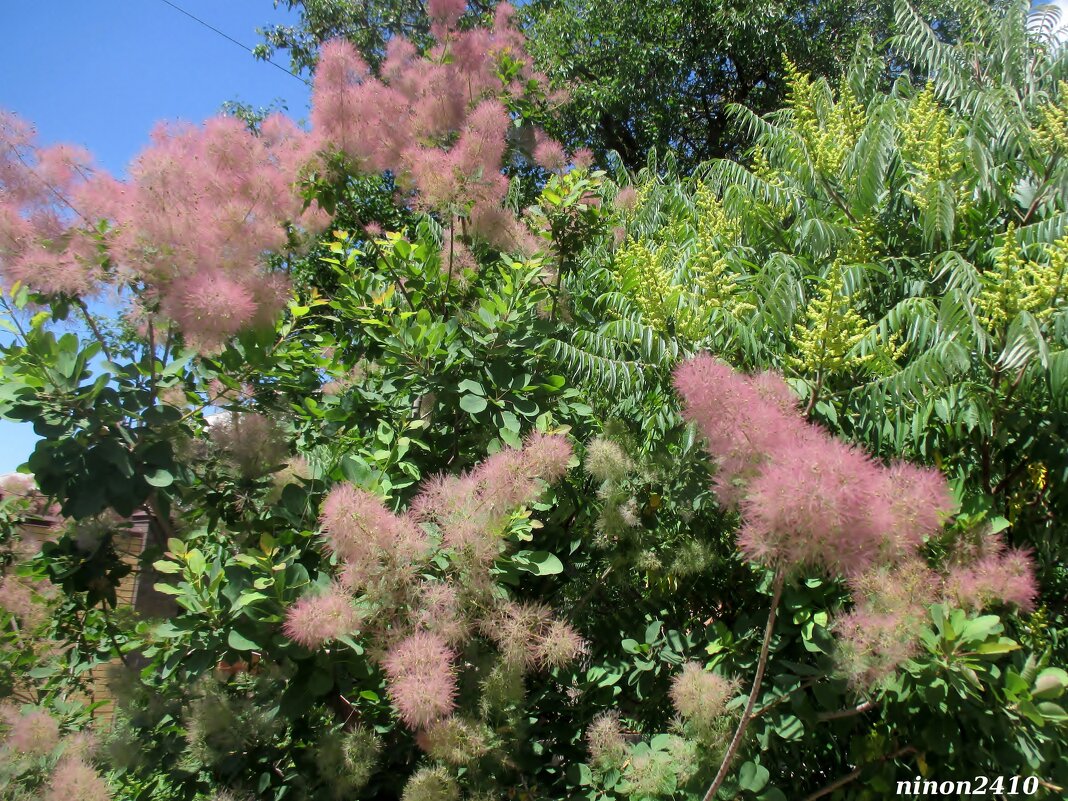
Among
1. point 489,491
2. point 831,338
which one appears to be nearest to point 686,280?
point 831,338

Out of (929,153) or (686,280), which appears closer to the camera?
(929,153)

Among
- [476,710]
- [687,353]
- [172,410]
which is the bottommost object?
[476,710]

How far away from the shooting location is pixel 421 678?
6.53 ft

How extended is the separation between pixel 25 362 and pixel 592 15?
860 centimetres

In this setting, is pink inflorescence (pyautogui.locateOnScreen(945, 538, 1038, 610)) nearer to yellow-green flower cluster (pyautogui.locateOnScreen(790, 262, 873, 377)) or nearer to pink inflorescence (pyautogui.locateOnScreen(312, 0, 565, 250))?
yellow-green flower cluster (pyautogui.locateOnScreen(790, 262, 873, 377))

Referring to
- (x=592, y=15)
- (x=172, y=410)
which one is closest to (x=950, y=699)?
(x=172, y=410)

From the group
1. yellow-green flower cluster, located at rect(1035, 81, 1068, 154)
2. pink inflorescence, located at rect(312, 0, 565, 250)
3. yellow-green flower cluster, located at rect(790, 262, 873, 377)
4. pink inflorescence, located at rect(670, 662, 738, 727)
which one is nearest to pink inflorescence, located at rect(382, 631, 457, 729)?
pink inflorescence, located at rect(670, 662, 738, 727)

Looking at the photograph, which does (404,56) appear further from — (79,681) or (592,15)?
(592,15)

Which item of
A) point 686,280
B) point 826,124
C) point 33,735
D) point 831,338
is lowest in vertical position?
point 33,735

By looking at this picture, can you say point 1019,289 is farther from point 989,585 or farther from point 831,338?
point 989,585

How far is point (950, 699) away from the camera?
218 cm

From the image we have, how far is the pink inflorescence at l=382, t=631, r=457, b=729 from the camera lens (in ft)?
6.49

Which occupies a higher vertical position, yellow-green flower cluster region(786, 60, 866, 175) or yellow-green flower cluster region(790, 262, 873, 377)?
yellow-green flower cluster region(786, 60, 866, 175)

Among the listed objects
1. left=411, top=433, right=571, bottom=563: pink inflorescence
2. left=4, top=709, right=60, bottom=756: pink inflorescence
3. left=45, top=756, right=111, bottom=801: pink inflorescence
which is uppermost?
left=411, top=433, right=571, bottom=563: pink inflorescence
